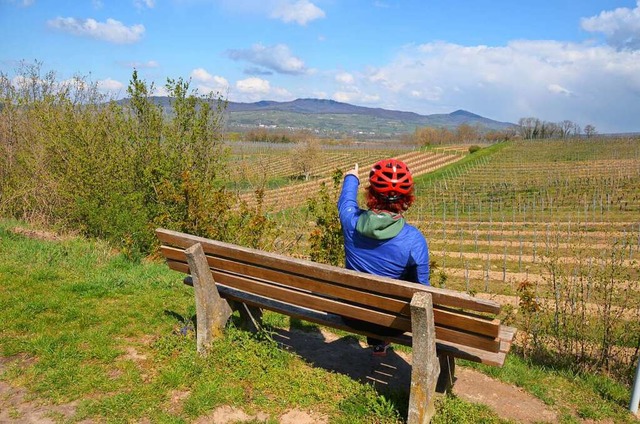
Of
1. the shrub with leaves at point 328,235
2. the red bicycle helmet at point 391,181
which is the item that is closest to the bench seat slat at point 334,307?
the red bicycle helmet at point 391,181

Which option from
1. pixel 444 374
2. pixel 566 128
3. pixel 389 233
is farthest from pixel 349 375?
pixel 566 128

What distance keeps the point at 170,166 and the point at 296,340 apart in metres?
5.81

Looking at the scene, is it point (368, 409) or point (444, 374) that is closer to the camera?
point (368, 409)

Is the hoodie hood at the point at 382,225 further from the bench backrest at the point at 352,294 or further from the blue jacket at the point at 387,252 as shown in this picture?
the bench backrest at the point at 352,294

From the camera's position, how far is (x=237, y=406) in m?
3.30

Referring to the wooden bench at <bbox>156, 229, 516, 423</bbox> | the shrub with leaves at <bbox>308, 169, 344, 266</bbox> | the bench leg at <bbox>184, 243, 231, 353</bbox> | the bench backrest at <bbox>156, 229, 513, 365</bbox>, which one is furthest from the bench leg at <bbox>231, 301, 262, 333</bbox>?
the shrub with leaves at <bbox>308, 169, 344, 266</bbox>

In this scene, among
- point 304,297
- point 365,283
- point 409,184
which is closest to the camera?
point 365,283

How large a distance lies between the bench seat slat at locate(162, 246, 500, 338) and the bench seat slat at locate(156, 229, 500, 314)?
5cm

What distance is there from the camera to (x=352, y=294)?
3059mm

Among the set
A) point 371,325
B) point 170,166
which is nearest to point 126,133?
point 170,166

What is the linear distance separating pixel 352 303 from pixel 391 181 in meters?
0.84

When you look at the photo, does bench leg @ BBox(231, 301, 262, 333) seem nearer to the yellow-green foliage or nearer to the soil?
the soil

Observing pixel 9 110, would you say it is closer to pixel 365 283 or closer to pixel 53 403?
pixel 53 403

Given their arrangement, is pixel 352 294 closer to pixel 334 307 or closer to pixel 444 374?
pixel 334 307
